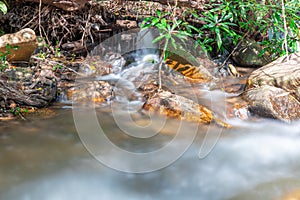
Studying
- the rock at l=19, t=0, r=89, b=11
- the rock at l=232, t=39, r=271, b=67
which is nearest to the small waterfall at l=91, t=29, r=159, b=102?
the rock at l=19, t=0, r=89, b=11

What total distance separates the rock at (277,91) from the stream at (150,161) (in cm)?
15

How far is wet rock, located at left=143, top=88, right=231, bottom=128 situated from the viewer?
2793mm

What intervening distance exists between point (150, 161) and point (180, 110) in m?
0.89

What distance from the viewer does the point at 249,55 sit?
16.2 ft

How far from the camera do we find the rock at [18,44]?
328cm

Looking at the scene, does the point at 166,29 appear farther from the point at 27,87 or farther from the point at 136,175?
the point at 136,175

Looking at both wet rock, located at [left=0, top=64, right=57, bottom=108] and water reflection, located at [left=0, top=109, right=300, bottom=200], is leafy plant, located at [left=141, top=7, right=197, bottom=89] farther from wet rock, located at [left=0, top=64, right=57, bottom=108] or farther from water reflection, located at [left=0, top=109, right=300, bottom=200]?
wet rock, located at [left=0, top=64, right=57, bottom=108]

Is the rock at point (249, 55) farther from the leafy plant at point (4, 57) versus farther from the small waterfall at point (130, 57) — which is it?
the leafy plant at point (4, 57)

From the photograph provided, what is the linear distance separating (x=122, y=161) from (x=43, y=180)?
59cm

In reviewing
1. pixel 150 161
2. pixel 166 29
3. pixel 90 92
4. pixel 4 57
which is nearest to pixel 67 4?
pixel 4 57

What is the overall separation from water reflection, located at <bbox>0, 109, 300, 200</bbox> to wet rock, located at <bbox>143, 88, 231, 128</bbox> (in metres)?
0.20

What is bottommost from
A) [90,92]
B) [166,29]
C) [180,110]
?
[90,92]

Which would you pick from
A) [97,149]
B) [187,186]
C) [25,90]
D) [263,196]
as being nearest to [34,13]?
[25,90]

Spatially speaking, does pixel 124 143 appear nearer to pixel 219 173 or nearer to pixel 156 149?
pixel 156 149
